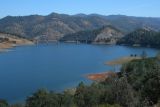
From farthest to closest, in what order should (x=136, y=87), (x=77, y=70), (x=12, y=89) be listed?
(x=77, y=70) < (x=12, y=89) < (x=136, y=87)

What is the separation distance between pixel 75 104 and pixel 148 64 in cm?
4137

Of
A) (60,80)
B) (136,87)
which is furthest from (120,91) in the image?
(60,80)

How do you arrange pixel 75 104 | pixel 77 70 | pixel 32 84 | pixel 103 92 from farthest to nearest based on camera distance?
pixel 77 70
pixel 32 84
pixel 103 92
pixel 75 104

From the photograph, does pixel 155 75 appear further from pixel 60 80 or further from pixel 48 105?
pixel 60 80

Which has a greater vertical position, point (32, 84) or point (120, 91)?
point (120, 91)

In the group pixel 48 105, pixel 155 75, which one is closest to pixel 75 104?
pixel 48 105

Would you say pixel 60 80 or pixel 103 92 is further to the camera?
pixel 60 80

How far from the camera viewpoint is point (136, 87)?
174 ft

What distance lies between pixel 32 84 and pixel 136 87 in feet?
96.6

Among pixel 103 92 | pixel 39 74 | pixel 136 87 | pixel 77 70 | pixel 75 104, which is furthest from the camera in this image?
pixel 77 70

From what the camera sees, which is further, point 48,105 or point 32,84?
point 32,84

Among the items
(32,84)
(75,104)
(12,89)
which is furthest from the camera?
(32,84)

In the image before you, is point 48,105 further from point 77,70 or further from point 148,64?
point 77,70

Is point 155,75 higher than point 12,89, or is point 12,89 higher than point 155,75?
point 155,75
